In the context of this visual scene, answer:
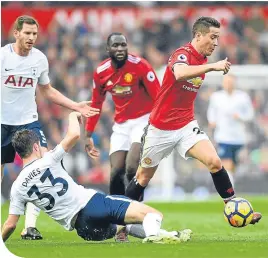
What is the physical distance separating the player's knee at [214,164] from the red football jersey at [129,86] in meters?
1.79

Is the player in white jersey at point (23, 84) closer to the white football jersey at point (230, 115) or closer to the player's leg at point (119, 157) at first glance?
the player's leg at point (119, 157)

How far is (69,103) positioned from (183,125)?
1.34m

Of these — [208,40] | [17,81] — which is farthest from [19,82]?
[208,40]

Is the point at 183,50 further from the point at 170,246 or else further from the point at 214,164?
the point at 170,246

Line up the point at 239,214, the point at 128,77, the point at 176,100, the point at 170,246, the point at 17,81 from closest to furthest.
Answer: the point at 170,246, the point at 239,214, the point at 176,100, the point at 17,81, the point at 128,77

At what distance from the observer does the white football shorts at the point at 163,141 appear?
10.7 meters

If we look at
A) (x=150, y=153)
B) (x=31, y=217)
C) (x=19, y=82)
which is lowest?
(x=31, y=217)

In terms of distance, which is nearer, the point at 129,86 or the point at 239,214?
the point at 239,214

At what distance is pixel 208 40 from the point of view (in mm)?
10586

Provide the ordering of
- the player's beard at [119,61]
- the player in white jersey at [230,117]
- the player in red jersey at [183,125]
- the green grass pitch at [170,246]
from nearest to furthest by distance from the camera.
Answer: the green grass pitch at [170,246] → the player in red jersey at [183,125] → the player's beard at [119,61] → the player in white jersey at [230,117]

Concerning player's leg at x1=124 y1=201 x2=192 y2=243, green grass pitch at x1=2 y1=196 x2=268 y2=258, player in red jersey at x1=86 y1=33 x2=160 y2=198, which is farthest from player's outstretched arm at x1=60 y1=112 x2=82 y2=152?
player in red jersey at x1=86 y1=33 x2=160 y2=198

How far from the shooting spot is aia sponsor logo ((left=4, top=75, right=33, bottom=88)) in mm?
11094

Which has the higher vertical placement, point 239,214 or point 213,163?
point 213,163

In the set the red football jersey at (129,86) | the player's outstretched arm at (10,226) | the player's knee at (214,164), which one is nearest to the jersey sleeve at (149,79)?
the red football jersey at (129,86)
